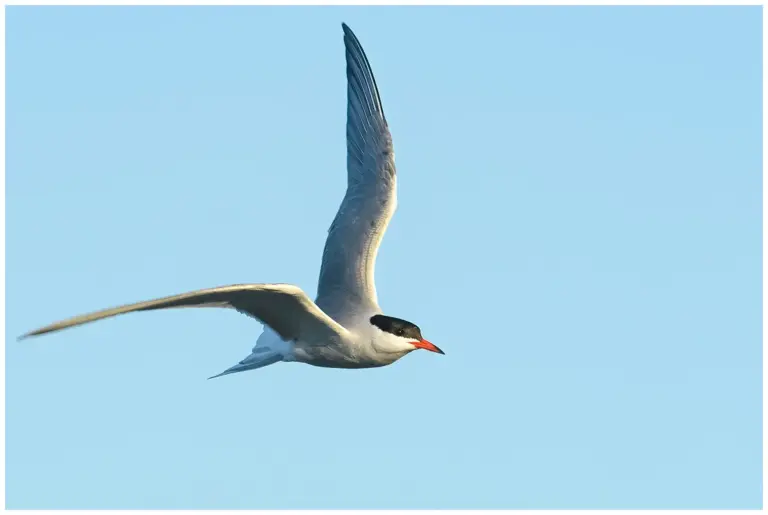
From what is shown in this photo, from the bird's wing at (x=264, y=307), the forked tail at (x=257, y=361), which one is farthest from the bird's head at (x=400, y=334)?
the forked tail at (x=257, y=361)

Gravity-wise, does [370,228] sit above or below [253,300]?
above

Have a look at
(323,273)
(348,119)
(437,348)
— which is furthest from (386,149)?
(437,348)

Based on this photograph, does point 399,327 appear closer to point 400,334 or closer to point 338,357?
point 400,334

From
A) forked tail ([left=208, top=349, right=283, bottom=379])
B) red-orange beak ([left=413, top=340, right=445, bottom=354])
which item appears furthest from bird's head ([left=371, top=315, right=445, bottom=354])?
forked tail ([left=208, top=349, right=283, bottom=379])

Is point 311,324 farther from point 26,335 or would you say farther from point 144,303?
point 26,335

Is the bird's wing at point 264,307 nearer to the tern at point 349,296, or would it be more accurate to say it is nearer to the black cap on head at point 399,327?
the tern at point 349,296
